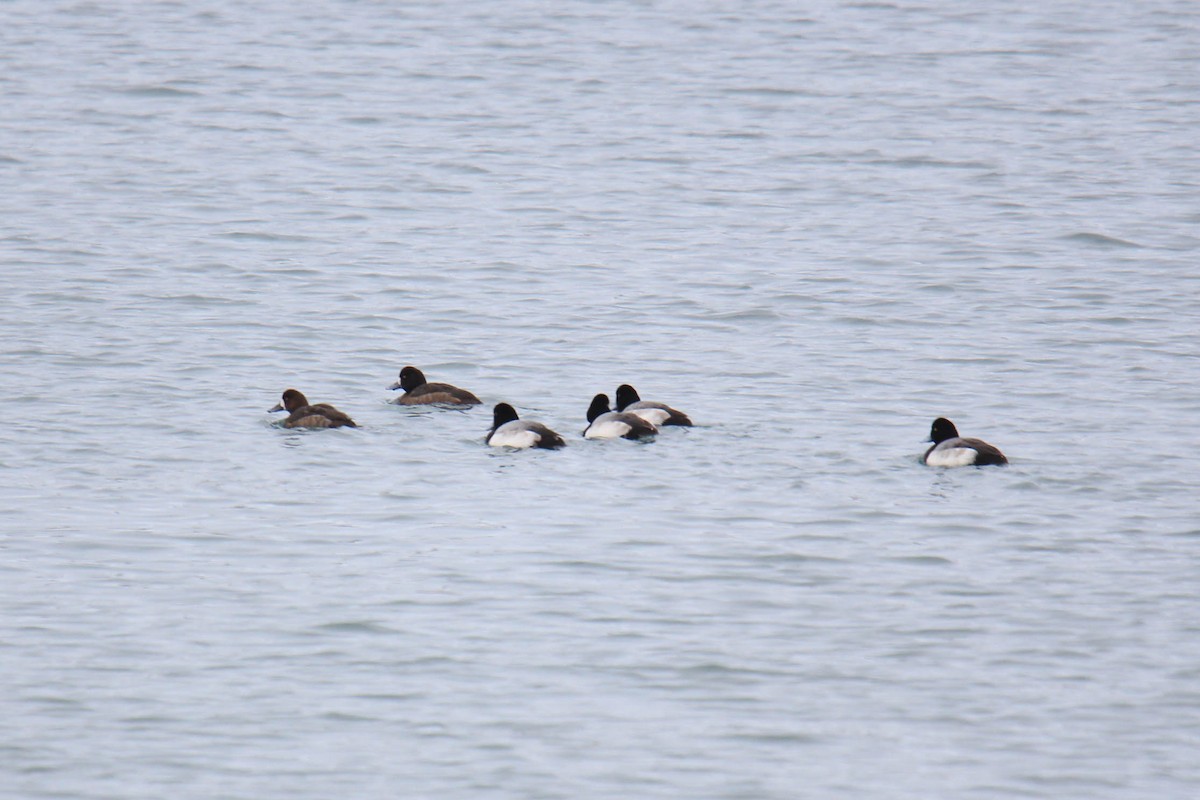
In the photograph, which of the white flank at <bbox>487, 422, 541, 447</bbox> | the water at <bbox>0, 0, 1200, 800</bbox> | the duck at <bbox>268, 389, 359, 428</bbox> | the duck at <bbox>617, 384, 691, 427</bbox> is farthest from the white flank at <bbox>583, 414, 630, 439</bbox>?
the duck at <bbox>268, 389, 359, 428</bbox>

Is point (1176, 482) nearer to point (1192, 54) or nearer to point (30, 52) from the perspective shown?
point (1192, 54)

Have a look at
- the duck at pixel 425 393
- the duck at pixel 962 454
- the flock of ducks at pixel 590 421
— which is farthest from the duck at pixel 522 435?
the duck at pixel 962 454


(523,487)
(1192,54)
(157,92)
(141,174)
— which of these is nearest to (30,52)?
(157,92)

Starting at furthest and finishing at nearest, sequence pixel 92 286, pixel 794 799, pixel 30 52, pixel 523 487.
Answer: pixel 30 52, pixel 92 286, pixel 523 487, pixel 794 799

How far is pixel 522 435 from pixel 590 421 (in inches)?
46.8

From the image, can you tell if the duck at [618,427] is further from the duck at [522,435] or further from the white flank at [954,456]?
the white flank at [954,456]

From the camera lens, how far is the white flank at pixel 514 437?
14992 mm

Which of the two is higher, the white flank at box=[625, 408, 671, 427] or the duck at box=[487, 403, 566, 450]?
the white flank at box=[625, 408, 671, 427]

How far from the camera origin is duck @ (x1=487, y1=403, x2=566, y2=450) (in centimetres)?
1500

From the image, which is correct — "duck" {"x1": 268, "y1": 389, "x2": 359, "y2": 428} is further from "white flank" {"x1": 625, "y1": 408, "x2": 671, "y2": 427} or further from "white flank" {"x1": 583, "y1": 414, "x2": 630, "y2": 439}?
"white flank" {"x1": 625, "y1": 408, "x2": 671, "y2": 427}

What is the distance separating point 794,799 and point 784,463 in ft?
20.1

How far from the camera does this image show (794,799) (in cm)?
894

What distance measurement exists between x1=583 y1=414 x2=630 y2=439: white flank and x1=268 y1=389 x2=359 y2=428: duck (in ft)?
6.99

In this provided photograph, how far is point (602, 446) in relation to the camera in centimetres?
1538
